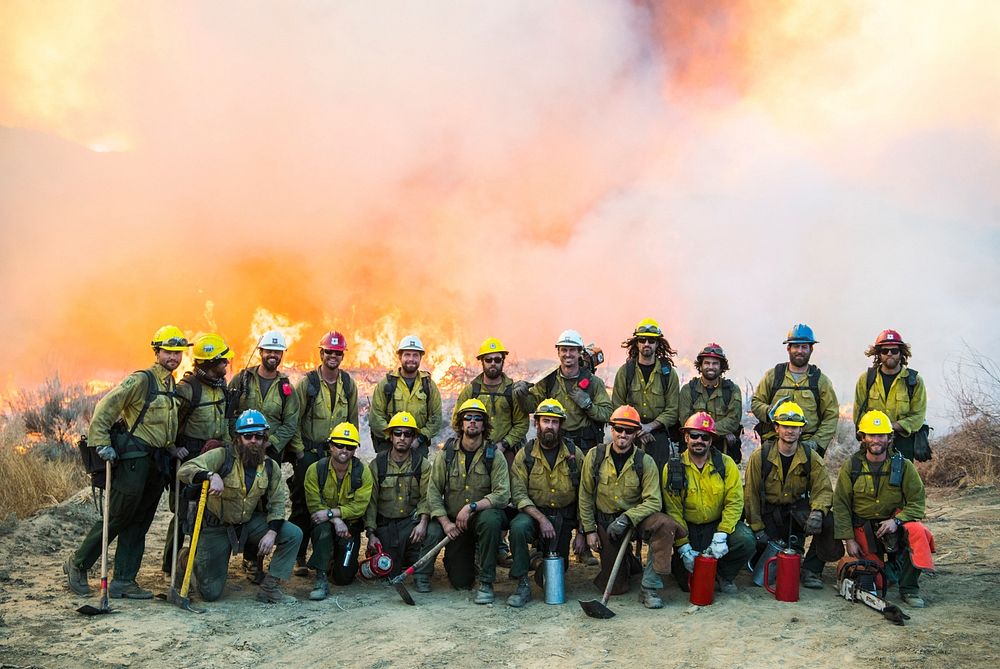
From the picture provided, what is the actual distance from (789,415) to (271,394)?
236 inches

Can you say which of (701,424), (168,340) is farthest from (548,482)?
(168,340)

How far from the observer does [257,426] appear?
867cm

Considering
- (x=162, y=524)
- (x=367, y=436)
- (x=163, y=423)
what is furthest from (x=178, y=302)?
(x=163, y=423)

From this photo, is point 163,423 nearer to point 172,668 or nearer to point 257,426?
point 257,426

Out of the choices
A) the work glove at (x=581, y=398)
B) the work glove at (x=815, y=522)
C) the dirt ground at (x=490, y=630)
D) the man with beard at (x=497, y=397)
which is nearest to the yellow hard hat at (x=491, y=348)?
the man with beard at (x=497, y=397)

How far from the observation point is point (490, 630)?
7.84 meters

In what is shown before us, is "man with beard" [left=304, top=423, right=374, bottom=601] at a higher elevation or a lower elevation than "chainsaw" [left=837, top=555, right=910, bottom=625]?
higher

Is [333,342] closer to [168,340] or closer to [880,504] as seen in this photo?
[168,340]

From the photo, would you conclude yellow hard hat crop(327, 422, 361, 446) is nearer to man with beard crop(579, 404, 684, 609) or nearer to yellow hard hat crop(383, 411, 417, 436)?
yellow hard hat crop(383, 411, 417, 436)

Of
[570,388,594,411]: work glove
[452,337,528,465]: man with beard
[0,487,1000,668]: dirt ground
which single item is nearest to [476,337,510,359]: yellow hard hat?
[452,337,528,465]: man with beard

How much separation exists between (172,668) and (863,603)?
654 cm

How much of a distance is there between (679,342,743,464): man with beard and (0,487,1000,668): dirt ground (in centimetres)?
187

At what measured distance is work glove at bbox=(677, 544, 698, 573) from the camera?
8492 millimetres

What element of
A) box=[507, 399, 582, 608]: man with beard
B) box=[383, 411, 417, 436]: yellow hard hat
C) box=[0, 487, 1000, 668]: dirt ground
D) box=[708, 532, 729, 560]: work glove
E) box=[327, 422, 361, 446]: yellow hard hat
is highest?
box=[383, 411, 417, 436]: yellow hard hat
